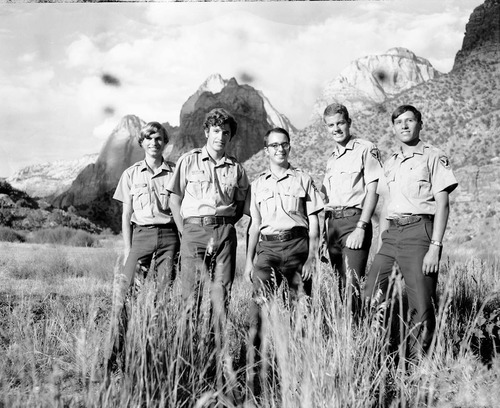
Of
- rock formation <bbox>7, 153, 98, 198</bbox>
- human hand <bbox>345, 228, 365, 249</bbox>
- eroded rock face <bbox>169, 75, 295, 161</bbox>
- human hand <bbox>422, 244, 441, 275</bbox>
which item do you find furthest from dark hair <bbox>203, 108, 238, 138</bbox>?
rock formation <bbox>7, 153, 98, 198</bbox>

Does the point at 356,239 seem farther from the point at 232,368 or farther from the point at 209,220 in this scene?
the point at 232,368

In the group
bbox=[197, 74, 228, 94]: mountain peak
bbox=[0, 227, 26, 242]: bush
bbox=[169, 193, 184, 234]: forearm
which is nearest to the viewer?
bbox=[169, 193, 184, 234]: forearm

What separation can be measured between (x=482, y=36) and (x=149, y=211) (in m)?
48.1

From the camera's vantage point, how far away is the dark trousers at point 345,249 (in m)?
4.10

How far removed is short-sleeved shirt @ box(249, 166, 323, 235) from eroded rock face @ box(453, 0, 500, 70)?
1646 inches

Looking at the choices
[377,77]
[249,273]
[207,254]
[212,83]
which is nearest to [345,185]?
[249,273]

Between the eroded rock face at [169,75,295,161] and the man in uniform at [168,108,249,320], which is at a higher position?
the eroded rock face at [169,75,295,161]

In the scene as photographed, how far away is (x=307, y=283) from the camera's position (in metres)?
3.95

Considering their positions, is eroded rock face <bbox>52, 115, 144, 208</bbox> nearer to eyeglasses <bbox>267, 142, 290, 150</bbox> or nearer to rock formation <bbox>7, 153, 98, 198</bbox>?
rock formation <bbox>7, 153, 98, 198</bbox>

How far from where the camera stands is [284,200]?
13.2ft

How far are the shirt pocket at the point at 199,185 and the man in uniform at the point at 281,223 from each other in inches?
15.3

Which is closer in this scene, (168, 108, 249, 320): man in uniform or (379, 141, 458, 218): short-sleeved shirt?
(379, 141, 458, 218): short-sleeved shirt

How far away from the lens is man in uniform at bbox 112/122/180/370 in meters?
4.23

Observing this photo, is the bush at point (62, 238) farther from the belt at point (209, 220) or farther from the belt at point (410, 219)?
the belt at point (410, 219)
